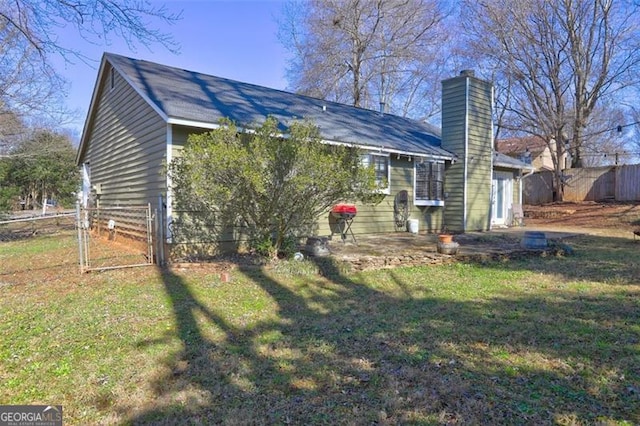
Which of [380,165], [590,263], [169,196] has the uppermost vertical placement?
[380,165]

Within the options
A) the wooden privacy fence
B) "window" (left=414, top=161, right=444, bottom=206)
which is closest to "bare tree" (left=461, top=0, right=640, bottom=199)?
the wooden privacy fence

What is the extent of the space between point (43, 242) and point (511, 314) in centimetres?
1144

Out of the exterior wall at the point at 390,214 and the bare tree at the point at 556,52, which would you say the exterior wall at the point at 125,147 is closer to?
the exterior wall at the point at 390,214

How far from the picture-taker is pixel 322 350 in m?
3.51

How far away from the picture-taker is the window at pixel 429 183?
445 inches

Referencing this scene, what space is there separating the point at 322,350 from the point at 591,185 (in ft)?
68.0

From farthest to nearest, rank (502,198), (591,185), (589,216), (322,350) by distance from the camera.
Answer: (591,185), (589,216), (502,198), (322,350)

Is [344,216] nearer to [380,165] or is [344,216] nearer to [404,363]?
[380,165]

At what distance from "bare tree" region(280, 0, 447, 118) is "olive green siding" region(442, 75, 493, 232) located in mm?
10800

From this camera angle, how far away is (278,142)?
20.5 ft

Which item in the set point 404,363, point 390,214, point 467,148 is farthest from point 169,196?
point 467,148

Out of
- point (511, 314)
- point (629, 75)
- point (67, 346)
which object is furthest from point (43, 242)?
point (629, 75)

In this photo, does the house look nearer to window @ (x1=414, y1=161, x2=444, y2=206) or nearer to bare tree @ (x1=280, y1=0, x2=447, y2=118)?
window @ (x1=414, y1=161, x2=444, y2=206)

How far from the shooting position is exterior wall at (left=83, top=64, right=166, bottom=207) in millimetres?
8070
